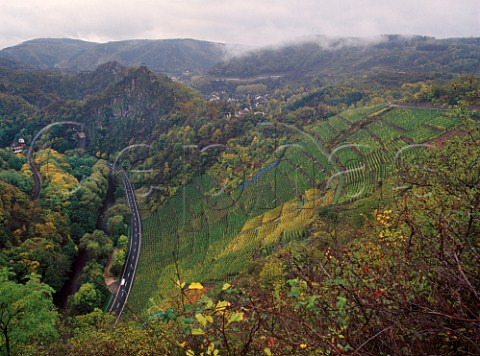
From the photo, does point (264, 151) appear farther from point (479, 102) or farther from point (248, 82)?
point (248, 82)

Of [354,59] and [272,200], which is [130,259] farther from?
[354,59]

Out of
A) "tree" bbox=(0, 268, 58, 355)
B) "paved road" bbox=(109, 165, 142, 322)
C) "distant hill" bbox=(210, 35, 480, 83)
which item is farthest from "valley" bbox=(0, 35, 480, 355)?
"distant hill" bbox=(210, 35, 480, 83)

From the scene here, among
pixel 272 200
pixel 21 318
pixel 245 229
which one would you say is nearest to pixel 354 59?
pixel 272 200

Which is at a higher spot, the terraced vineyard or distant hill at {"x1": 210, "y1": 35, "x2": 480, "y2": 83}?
distant hill at {"x1": 210, "y1": 35, "x2": 480, "y2": 83}

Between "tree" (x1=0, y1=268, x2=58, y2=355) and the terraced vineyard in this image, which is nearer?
"tree" (x1=0, y1=268, x2=58, y2=355)

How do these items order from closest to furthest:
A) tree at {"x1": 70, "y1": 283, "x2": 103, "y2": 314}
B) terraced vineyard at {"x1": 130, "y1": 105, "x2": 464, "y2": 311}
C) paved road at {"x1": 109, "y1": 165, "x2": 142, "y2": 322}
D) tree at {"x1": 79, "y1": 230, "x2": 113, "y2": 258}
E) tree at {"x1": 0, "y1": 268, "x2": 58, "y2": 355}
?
tree at {"x1": 0, "y1": 268, "x2": 58, "y2": 355} < terraced vineyard at {"x1": 130, "y1": 105, "x2": 464, "y2": 311} < tree at {"x1": 70, "y1": 283, "x2": 103, "y2": 314} < paved road at {"x1": 109, "y1": 165, "x2": 142, "y2": 322} < tree at {"x1": 79, "y1": 230, "x2": 113, "y2": 258}

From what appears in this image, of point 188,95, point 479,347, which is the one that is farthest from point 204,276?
point 188,95

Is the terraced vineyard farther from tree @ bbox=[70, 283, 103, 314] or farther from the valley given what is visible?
tree @ bbox=[70, 283, 103, 314]
